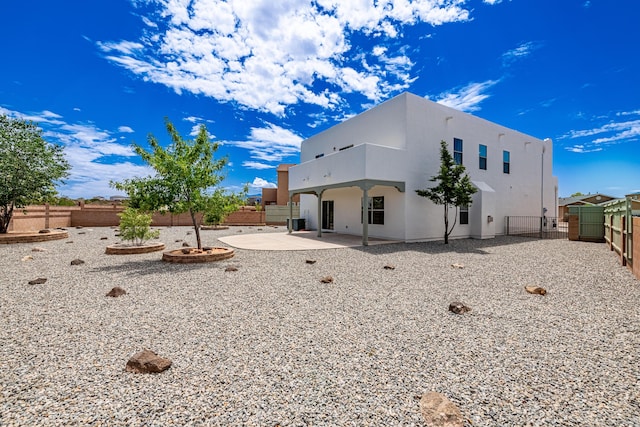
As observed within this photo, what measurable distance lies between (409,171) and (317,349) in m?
10.8

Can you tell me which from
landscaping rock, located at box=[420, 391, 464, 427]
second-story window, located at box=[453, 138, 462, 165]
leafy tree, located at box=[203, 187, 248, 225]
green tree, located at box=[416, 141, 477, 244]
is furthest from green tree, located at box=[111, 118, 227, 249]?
second-story window, located at box=[453, 138, 462, 165]

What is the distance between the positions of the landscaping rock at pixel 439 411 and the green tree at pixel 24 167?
1726cm

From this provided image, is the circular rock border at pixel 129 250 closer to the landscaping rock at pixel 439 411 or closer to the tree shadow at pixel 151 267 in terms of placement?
the tree shadow at pixel 151 267

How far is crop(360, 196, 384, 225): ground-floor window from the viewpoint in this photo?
45.6 ft

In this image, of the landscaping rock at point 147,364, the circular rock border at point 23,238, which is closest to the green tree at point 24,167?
the circular rock border at point 23,238

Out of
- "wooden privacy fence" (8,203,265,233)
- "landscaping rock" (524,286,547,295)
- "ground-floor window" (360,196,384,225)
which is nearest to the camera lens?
"landscaping rock" (524,286,547,295)

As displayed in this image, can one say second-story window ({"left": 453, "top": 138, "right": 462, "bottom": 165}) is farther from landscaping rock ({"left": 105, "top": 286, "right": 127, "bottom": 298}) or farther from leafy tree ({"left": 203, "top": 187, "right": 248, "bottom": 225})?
landscaping rock ({"left": 105, "top": 286, "right": 127, "bottom": 298})

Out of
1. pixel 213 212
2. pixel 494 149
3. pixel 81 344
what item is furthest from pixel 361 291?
pixel 494 149

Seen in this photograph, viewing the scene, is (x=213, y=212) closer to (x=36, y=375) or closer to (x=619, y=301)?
(x=36, y=375)

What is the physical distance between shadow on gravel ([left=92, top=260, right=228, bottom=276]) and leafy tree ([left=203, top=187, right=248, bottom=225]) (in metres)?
Result: 1.53

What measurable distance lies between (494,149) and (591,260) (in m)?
9.18

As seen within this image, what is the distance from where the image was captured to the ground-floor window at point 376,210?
13898mm

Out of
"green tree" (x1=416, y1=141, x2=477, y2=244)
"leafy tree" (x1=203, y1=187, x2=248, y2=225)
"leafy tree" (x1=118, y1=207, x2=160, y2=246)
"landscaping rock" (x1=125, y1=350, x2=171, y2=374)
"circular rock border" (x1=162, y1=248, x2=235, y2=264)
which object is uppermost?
"green tree" (x1=416, y1=141, x2=477, y2=244)

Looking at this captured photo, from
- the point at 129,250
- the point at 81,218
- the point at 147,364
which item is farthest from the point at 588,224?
the point at 81,218
